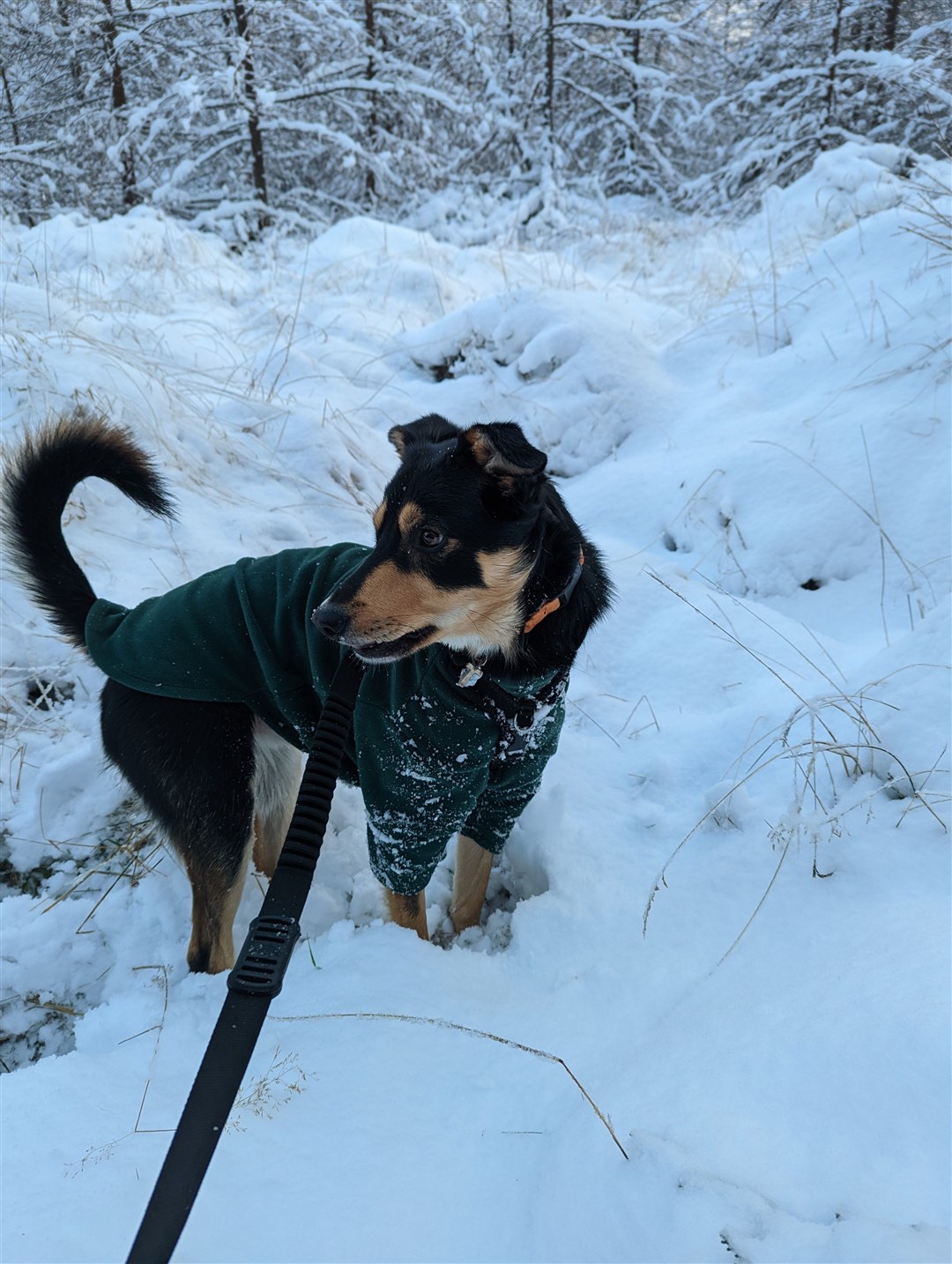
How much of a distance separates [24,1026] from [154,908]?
44cm

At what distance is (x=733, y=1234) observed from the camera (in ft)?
3.74

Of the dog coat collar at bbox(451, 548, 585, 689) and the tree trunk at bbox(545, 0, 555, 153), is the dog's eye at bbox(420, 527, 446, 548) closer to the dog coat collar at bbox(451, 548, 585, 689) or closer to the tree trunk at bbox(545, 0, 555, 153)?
the dog coat collar at bbox(451, 548, 585, 689)

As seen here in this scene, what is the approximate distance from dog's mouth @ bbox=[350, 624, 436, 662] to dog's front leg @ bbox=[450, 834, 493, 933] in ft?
2.60

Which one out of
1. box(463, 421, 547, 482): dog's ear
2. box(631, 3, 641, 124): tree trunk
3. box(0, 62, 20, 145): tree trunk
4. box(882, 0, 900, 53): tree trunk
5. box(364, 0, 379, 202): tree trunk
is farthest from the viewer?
box(631, 3, 641, 124): tree trunk

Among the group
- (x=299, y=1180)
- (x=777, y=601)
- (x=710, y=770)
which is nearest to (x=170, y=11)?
(x=777, y=601)

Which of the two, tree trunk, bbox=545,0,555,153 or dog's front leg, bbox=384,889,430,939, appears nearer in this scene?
dog's front leg, bbox=384,889,430,939

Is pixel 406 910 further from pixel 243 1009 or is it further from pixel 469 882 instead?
pixel 243 1009

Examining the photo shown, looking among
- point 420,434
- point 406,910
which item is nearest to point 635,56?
point 420,434

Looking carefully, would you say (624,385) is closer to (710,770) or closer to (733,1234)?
(710,770)

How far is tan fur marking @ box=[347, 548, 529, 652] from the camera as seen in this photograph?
1.75m

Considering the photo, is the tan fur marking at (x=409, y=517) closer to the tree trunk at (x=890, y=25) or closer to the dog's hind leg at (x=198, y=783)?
the dog's hind leg at (x=198, y=783)

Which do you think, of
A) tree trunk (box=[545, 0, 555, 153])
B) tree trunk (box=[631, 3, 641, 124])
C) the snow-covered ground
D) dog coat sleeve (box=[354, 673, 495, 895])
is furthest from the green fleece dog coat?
tree trunk (box=[631, 3, 641, 124])

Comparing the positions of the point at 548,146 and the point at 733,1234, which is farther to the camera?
the point at 548,146

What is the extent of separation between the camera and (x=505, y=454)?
5.55 feet
